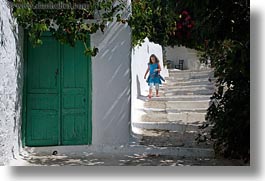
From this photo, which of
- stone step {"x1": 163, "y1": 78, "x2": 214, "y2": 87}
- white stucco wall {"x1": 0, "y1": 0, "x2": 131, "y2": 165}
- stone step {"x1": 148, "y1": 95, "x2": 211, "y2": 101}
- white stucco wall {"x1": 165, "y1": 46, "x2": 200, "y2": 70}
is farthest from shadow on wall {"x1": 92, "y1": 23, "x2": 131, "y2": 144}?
white stucco wall {"x1": 165, "y1": 46, "x2": 200, "y2": 70}

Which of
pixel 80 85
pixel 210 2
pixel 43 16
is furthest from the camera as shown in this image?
pixel 80 85

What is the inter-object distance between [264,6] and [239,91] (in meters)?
0.74

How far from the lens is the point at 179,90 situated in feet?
11.7

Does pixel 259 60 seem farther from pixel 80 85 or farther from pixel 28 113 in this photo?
pixel 28 113

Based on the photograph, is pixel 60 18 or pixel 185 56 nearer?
pixel 185 56

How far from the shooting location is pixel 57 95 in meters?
3.45

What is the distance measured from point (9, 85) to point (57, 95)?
522mm

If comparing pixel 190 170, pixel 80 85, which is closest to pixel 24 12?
pixel 80 85

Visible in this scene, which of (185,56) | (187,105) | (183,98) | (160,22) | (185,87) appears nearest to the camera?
(185,56)

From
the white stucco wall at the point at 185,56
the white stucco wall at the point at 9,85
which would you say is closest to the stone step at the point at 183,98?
the white stucco wall at the point at 185,56

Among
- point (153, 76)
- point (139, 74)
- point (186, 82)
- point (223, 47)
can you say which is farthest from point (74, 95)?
point (223, 47)

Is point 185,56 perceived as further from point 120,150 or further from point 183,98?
point 120,150

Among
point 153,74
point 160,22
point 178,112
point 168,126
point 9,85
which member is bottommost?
point 168,126

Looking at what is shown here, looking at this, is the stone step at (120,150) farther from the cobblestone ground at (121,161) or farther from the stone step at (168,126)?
the stone step at (168,126)
